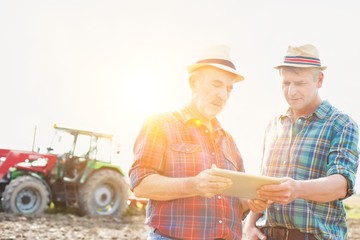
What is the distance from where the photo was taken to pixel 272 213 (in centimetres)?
311

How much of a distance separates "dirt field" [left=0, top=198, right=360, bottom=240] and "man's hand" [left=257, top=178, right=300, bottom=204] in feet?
20.3

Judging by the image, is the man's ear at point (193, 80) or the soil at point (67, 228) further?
the soil at point (67, 228)

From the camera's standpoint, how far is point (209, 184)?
2469mm

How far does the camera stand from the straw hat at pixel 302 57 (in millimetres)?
3111

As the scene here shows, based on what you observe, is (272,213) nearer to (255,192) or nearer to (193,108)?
(255,192)

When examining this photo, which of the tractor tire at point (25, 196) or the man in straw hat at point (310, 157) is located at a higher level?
the man in straw hat at point (310, 157)

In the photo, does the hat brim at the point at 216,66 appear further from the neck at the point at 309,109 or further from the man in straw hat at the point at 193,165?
the neck at the point at 309,109

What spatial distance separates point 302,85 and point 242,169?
58 cm

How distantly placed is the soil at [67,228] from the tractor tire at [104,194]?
1.23ft

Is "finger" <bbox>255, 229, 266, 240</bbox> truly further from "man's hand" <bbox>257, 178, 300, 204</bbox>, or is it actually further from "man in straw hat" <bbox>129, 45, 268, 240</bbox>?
"man's hand" <bbox>257, 178, 300, 204</bbox>

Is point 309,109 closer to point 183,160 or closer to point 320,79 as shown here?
point 320,79

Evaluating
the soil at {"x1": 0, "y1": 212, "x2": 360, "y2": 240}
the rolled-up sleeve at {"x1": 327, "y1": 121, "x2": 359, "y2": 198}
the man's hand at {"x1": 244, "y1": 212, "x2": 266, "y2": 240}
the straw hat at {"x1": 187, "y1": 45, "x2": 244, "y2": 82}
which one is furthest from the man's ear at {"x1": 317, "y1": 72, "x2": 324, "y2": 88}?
the soil at {"x1": 0, "y1": 212, "x2": 360, "y2": 240}

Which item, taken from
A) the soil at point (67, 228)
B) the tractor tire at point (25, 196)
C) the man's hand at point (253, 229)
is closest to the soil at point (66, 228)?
the soil at point (67, 228)

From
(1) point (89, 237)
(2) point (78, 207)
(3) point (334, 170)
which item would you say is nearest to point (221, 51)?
(3) point (334, 170)
